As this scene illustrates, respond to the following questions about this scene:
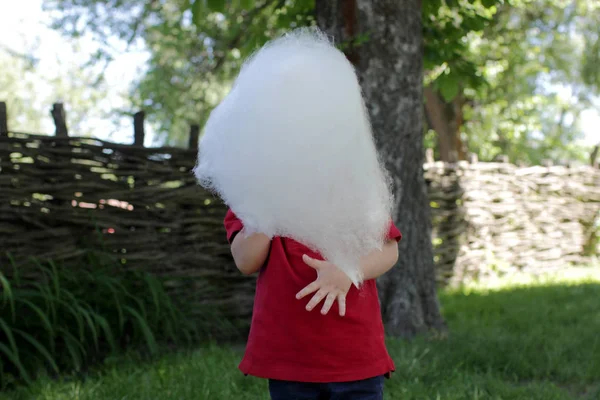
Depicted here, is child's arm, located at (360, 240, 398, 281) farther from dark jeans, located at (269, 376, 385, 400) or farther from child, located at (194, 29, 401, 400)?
dark jeans, located at (269, 376, 385, 400)

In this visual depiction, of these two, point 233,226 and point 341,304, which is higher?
point 233,226

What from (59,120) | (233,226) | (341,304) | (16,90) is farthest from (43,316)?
(16,90)

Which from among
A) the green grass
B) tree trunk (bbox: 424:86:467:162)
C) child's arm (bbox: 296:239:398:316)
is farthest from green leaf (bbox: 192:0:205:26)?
tree trunk (bbox: 424:86:467:162)

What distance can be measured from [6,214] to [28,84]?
33974 millimetres

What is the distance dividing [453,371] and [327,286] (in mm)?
1996

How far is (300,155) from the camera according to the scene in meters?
1.56

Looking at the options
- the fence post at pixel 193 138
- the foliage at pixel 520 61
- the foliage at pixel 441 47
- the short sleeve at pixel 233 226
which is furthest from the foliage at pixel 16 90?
the short sleeve at pixel 233 226

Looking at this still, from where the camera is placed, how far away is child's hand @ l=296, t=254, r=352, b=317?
1661 mm

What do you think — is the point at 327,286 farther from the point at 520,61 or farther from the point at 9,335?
the point at 520,61

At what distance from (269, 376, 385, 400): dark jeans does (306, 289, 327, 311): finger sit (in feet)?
0.79

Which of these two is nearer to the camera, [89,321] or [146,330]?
[89,321]

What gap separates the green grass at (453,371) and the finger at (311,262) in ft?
4.85

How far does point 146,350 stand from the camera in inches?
161

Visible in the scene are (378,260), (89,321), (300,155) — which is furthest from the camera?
(89,321)
